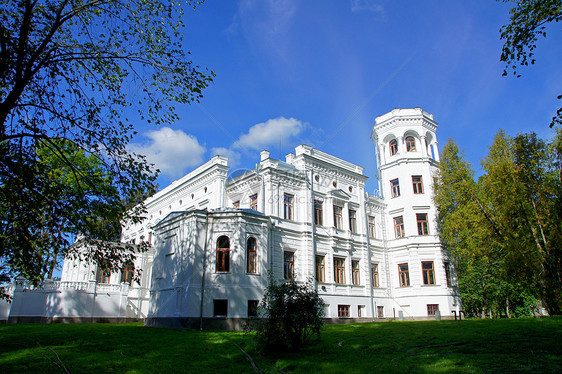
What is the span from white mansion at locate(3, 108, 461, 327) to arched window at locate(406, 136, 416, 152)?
0.09 m

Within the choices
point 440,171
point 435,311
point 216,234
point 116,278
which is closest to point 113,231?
point 216,234

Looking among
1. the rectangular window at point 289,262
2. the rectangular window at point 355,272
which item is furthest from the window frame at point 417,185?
the rectangular window at point 289,262

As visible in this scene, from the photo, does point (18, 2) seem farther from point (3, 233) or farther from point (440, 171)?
point (440, 171)

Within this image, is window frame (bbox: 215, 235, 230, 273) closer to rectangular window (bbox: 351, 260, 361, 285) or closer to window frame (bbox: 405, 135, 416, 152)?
rectangular window (bbox: 351, 260, 361, 285)

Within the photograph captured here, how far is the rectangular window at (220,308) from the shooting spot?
71.6 ft

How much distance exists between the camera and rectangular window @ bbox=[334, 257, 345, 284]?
96.5ft

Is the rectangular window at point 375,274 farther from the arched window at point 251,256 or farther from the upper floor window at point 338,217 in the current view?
the arched window at point 251,256

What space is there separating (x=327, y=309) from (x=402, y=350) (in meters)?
16.9

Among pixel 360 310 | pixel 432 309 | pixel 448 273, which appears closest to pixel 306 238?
pixel 360 310

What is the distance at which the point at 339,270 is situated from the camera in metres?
29.8

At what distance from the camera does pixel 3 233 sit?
1057 cm

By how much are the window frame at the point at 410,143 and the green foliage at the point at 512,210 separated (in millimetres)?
3260

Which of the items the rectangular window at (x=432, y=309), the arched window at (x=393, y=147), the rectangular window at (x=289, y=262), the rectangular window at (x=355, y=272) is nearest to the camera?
the rectangular window at (x=289, y=262)

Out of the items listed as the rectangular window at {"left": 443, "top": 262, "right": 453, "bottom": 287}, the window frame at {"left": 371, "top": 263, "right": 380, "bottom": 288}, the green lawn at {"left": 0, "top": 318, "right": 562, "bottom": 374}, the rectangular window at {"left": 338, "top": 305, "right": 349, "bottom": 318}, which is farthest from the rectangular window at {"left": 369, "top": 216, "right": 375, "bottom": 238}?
the green lawn at {"left": 0, "top": 318, "right": 562, "bottom": 374}
